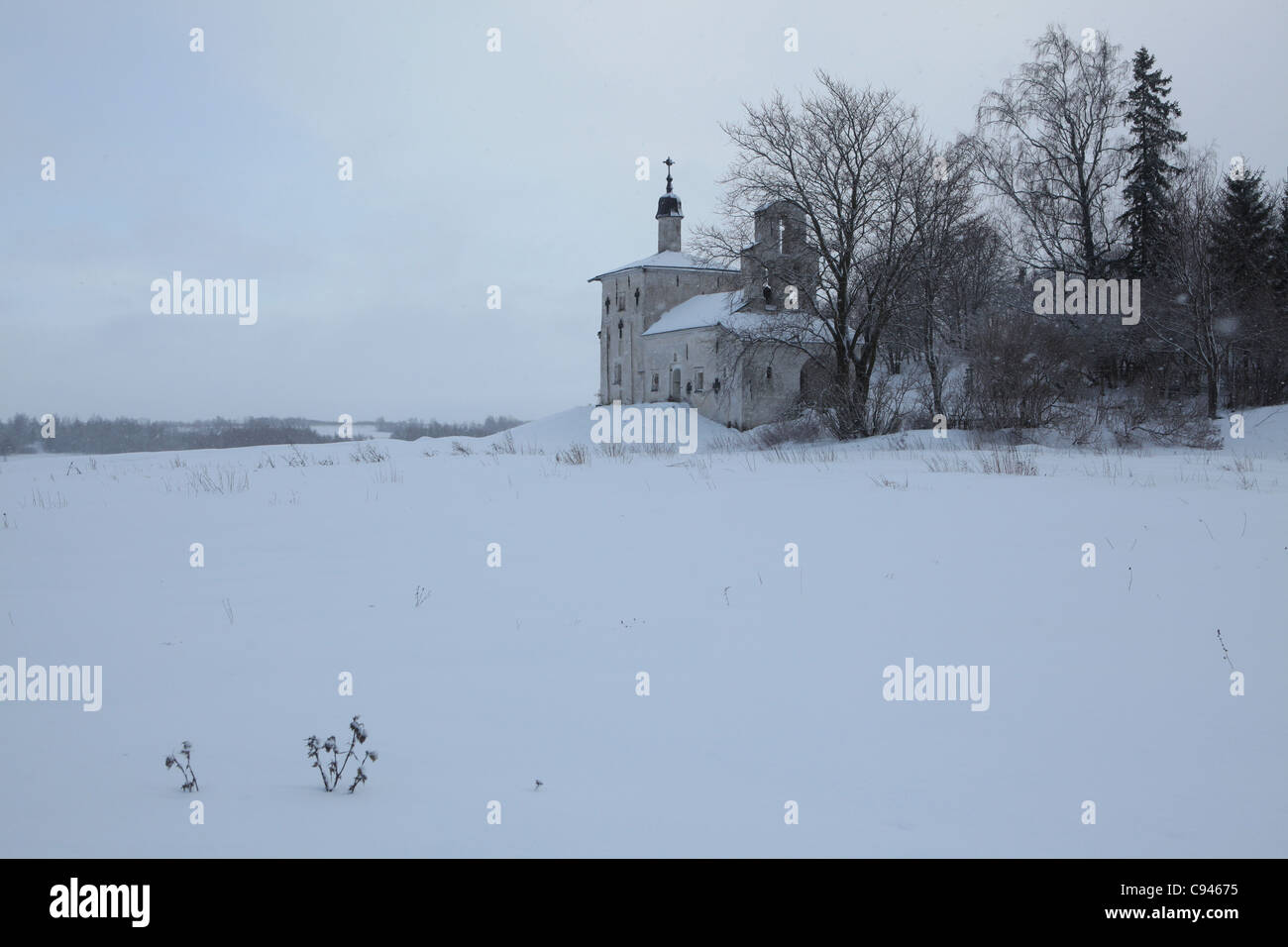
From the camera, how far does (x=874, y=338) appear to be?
32.9 metres

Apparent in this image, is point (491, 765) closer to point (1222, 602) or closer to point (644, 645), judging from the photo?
point (644, 645)

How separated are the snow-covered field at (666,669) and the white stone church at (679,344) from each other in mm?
29895

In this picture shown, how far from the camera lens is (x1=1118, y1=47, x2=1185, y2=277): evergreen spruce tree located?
3744cm

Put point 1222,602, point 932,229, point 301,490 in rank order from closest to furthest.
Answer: point 1222,602, point 301,490, point 932,229

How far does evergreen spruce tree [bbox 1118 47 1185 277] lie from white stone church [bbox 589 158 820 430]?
12.7m

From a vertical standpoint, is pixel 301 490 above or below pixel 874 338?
below

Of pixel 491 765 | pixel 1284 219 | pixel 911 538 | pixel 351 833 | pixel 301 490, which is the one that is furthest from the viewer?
pixel 1284 219

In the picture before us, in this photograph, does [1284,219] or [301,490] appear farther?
[1284,219]

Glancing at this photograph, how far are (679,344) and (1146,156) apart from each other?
22.1 metres

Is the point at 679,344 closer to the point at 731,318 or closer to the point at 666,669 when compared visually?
the point at 731,318

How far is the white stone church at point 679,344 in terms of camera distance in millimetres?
46688

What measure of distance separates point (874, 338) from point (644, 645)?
89.9 ft
